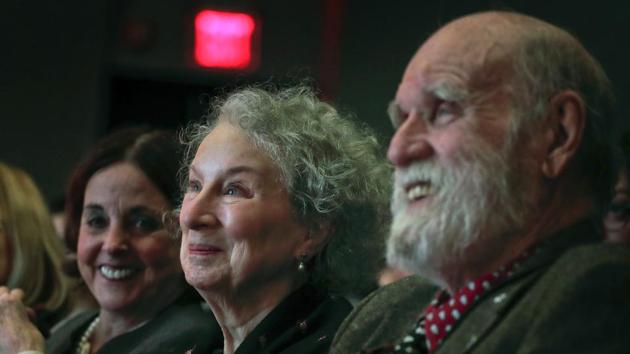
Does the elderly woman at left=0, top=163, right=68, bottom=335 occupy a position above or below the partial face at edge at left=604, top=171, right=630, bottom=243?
below

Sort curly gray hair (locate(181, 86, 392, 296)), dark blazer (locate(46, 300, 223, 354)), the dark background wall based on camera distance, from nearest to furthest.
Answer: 1. curly gray hair (locate(181, 86, 392, 296))
2. dark blazer (locate(46, 300, 223, 354))
3. the dark background wall

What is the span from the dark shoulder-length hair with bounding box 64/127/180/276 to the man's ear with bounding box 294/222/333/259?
0.62m

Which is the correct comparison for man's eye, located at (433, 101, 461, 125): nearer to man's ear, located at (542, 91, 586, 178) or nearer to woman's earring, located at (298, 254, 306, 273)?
man's ear, located at (542, 91, 586, 178)

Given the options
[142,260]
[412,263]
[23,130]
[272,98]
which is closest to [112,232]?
[142,260]

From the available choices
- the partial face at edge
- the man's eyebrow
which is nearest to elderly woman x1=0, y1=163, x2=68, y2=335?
the partial face at edge

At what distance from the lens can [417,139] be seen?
200cm

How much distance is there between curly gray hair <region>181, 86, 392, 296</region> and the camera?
2.61 metres

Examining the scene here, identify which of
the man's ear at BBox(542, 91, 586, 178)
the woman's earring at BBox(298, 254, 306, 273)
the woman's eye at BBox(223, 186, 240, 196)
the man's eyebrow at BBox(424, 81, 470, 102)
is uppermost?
the man's eyebrow at BBox(424, 81, 470, 102)

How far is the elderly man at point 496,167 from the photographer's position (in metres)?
1.93

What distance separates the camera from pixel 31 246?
3672mm

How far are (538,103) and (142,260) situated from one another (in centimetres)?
147

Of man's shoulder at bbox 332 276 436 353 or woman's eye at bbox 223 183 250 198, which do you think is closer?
man's shoulder at bbox 332 276 436 353

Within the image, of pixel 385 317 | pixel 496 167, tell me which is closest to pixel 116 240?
pixel 385 317

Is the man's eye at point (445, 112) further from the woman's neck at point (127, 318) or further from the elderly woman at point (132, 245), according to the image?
the woman's neck at point (127, 318)
